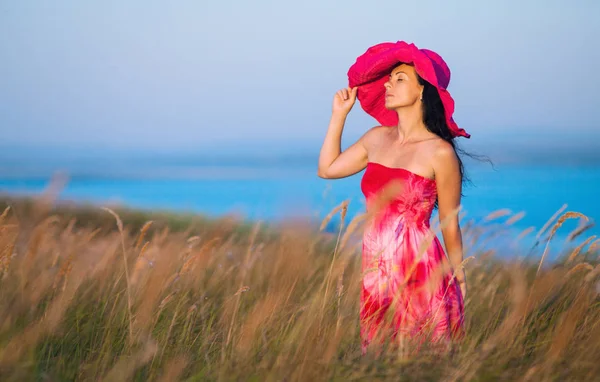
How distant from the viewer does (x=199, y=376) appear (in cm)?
251

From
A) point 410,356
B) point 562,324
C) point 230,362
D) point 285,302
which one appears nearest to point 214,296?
point 285,302

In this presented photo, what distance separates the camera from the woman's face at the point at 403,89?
10.3 feet

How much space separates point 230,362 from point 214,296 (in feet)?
4.13

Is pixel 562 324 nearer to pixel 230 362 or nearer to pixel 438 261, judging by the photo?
pixel 438 261

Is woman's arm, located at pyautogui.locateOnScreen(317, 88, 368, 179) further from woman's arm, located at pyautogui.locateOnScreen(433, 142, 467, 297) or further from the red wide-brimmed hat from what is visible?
woman's arm, located at pyautogui.locateOnScreen(433, 142, 467, 297)

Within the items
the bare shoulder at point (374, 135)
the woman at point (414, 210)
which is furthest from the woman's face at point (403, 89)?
the bare shoulder at point (374, 135)

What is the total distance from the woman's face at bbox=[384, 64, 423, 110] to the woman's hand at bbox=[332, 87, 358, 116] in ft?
1.06

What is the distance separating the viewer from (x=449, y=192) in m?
2.97

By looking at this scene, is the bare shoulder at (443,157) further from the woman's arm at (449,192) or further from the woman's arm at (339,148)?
the woman's arm at (339,148)

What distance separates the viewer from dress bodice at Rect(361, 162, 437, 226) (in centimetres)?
301

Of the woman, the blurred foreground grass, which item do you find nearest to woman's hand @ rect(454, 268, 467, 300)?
the woman

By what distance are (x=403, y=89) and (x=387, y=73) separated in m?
0.30

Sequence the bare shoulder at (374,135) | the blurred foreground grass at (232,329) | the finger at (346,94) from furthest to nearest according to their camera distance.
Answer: the finger at (346,94) < the bare shoulder at (374,135) < the blurred foreground grass at (232,329)

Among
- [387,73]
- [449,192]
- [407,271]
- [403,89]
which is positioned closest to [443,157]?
[449,192]
